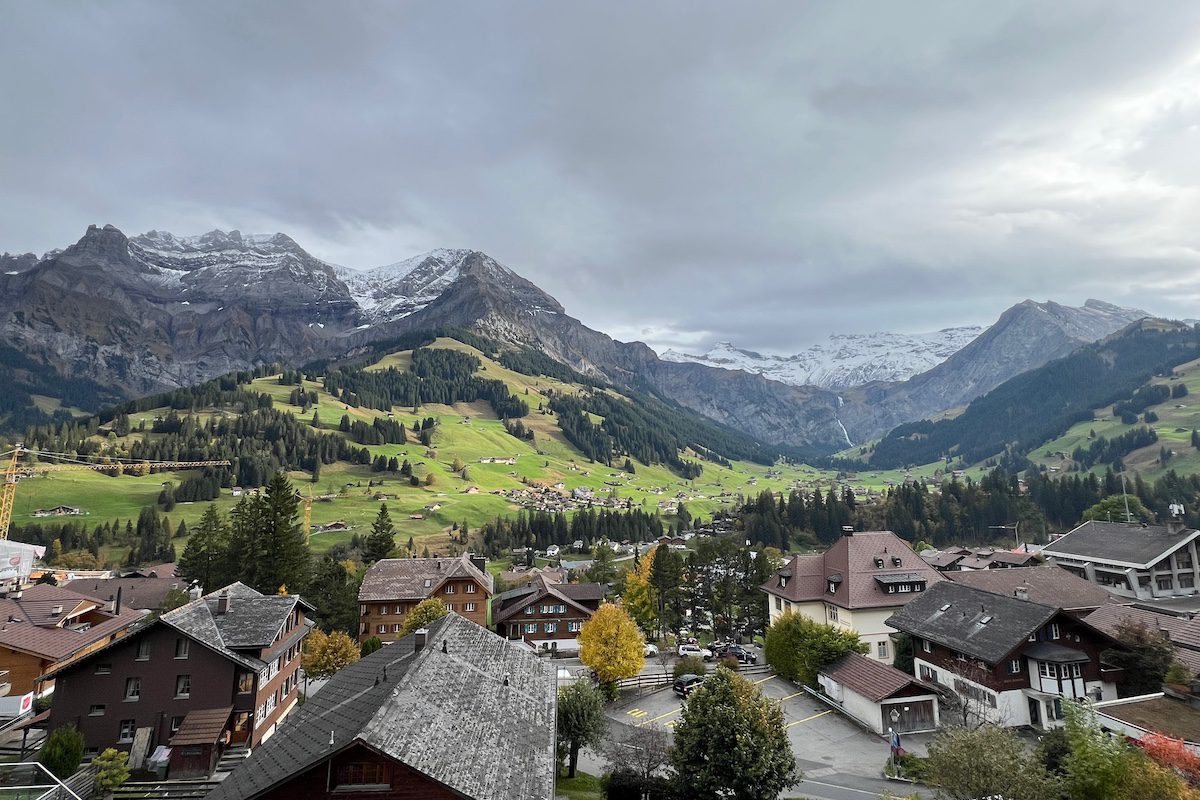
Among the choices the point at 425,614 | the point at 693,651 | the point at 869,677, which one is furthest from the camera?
the point at 693,651

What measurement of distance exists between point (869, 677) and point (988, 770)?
78.9 ft

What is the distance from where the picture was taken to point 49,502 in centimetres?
17000

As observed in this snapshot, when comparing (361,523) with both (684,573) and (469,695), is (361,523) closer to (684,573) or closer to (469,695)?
(684,573)

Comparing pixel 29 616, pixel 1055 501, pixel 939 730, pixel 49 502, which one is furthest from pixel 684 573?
pixel 49 502

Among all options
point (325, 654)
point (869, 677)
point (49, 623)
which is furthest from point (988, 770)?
point (49, 623)

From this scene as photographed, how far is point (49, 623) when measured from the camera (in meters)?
55.9

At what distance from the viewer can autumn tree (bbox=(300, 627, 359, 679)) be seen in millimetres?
61938

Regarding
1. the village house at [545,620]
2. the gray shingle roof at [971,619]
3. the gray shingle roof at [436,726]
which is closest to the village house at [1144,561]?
the gray shingle roof at [971,619]

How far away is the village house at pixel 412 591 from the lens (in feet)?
275

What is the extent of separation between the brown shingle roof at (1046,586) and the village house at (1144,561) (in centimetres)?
2703

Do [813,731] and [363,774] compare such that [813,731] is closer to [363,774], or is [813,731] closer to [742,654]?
[742,654]

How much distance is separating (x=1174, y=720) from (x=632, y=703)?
3900 cm

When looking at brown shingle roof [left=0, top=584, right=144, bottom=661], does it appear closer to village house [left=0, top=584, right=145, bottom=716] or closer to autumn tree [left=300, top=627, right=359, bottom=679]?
village house [left=0, top=584, right=145, bottom=716]

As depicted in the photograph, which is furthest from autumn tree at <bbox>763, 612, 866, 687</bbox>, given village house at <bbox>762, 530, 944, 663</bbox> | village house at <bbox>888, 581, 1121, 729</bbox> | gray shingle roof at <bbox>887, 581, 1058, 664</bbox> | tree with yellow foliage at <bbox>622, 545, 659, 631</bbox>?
tree with yellow foliage at <bbox>622, 545, 659, 631</bbox>
